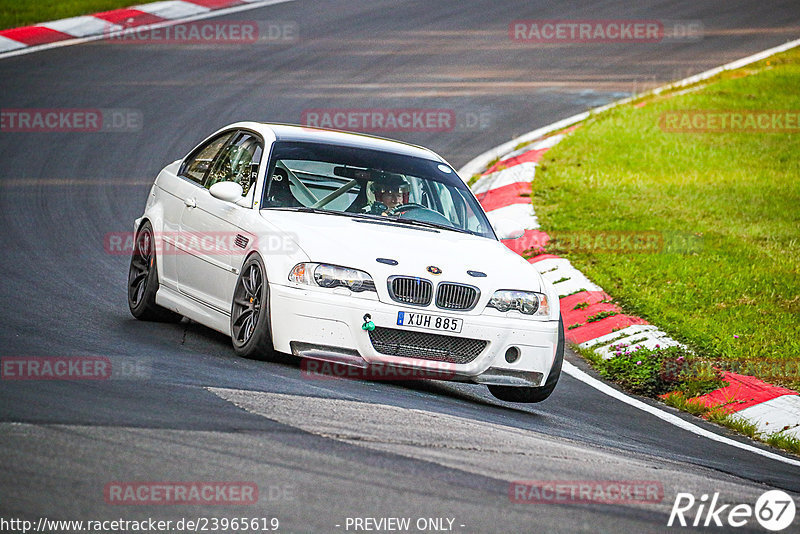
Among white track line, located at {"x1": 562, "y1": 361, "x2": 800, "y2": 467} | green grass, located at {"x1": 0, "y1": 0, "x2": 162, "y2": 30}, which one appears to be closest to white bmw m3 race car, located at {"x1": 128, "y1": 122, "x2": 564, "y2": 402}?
white track line, located at {"x1": 562, "y1": 361, "x2": 800, "y2": 467}

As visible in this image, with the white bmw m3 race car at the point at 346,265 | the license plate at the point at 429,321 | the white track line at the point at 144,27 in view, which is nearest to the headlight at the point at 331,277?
the white bmw m3 race car at the point at 346,265

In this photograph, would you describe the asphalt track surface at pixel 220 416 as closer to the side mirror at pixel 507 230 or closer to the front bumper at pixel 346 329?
the front bumper at pixel 346 329

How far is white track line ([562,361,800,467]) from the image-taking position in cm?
785

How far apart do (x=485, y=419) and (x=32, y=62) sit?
14310 mm

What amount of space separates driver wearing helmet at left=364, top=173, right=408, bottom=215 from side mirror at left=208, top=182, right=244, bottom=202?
90cm

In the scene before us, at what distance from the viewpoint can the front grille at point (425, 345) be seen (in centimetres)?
736

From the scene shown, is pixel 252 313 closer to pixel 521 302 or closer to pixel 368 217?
pixel 368 217

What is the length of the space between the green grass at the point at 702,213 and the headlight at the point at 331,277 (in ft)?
11.8

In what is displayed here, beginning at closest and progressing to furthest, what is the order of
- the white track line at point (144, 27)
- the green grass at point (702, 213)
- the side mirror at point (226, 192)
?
1. the side mirror at point (226, 192)
2. the green grass at point (702, 213)
3. the white track line at point (144, 27)

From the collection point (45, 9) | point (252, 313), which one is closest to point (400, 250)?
point (252, 313)

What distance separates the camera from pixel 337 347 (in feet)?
24.1

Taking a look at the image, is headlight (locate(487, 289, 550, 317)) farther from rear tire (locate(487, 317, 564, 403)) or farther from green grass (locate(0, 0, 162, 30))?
green grass (locate(0, 0, 162, 30))

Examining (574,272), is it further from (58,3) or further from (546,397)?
(58,3)

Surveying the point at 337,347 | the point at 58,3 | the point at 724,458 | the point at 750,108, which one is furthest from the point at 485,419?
the point at 58,3
